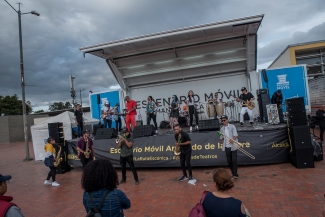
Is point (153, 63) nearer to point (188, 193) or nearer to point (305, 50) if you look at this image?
point (188, 193)

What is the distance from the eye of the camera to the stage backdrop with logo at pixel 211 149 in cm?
755

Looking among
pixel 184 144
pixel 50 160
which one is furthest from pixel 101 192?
pixel 50 160

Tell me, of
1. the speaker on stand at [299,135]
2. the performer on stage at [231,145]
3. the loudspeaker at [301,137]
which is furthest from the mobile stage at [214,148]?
the performer on stage at [231,145]

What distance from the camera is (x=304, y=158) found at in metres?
6.77

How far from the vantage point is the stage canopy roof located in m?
8.35

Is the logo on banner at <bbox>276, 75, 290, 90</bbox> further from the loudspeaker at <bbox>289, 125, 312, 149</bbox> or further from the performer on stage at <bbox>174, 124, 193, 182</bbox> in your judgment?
the performer on stage at <bbox>174, 124, 193, 182</bbox>

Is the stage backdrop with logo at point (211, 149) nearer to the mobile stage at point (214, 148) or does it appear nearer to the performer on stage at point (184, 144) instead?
the mobile stage at point (214, 148)

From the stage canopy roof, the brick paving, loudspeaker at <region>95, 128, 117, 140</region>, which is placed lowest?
the brick paving

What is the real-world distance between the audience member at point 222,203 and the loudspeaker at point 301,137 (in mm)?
5603

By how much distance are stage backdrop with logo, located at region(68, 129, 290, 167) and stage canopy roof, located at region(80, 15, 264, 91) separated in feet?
11.7

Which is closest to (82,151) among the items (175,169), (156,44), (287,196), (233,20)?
(175,169)

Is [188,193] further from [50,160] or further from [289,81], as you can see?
[289,81]

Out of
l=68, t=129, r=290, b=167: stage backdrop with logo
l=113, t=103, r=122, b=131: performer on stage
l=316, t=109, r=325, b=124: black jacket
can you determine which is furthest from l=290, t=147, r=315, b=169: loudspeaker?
l=113, t=103, r=122, b=131: performer on stage

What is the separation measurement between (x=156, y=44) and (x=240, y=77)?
421 centimetres
